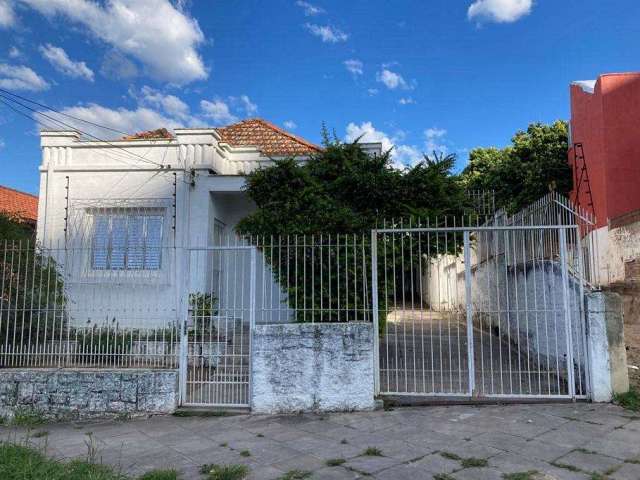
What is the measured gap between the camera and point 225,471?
396cm

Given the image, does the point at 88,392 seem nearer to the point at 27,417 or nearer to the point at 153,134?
the point at 27,417

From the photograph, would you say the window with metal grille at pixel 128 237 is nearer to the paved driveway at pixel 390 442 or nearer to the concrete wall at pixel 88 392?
the concrete wall at pixel 88 392

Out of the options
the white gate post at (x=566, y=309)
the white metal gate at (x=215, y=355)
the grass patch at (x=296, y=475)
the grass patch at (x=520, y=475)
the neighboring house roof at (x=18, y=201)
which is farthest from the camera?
the neighboring house roof at (x=18, y=201)

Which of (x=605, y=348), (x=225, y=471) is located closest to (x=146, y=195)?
(x=225, y=471)

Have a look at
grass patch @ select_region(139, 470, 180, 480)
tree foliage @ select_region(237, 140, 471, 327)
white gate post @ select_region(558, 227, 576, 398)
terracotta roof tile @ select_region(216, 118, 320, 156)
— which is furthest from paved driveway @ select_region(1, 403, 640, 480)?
terracotta roof tile @ select_region(216, 118, 320, 156)

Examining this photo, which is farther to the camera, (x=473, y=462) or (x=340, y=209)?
(x=340, y=209)

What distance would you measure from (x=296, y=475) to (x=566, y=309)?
4060 mm

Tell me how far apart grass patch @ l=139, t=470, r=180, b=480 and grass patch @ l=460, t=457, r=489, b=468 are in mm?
2424

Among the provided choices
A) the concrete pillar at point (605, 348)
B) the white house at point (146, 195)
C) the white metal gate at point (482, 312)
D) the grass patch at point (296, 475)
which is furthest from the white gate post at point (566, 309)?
the white house at point (146, 195)

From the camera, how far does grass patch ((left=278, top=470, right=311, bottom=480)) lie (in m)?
3.83

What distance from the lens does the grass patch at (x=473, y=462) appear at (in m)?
4.00

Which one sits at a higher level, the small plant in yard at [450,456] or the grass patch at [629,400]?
the grass patch at [629,400]

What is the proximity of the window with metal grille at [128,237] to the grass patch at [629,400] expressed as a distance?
7.34m

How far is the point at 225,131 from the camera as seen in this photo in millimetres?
12773
